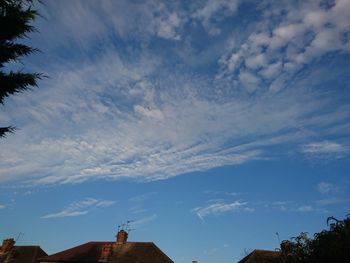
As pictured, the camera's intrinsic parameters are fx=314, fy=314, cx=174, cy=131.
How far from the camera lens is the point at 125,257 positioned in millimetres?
29703

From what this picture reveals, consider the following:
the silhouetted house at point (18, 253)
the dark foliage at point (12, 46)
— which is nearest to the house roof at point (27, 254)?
the silhouetted house at point (18, 253)

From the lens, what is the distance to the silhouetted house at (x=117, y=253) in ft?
95.6

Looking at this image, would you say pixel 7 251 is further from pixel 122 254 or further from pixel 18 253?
pixel 122 254

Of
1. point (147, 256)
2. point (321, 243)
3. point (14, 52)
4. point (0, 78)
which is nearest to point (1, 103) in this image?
point (0, 78)

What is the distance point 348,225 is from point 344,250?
2.61ft

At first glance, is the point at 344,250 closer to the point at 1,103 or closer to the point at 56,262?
the point at 1,103

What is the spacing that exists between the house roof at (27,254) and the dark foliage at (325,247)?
3297 cm

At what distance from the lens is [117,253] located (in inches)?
1199

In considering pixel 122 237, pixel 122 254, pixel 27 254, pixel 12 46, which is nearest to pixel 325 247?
pixel 12 46

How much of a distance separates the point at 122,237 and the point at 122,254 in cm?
232

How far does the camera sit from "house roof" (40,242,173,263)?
29109 mm

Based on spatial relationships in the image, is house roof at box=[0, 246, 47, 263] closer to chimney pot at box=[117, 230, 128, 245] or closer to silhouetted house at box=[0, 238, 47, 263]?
silhouetted house at box=[0, 238, 47, 263]

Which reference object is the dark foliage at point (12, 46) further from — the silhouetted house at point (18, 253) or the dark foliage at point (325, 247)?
the silhouetted house at point (18, 253)

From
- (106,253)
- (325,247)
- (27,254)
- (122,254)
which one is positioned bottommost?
(325,247)
